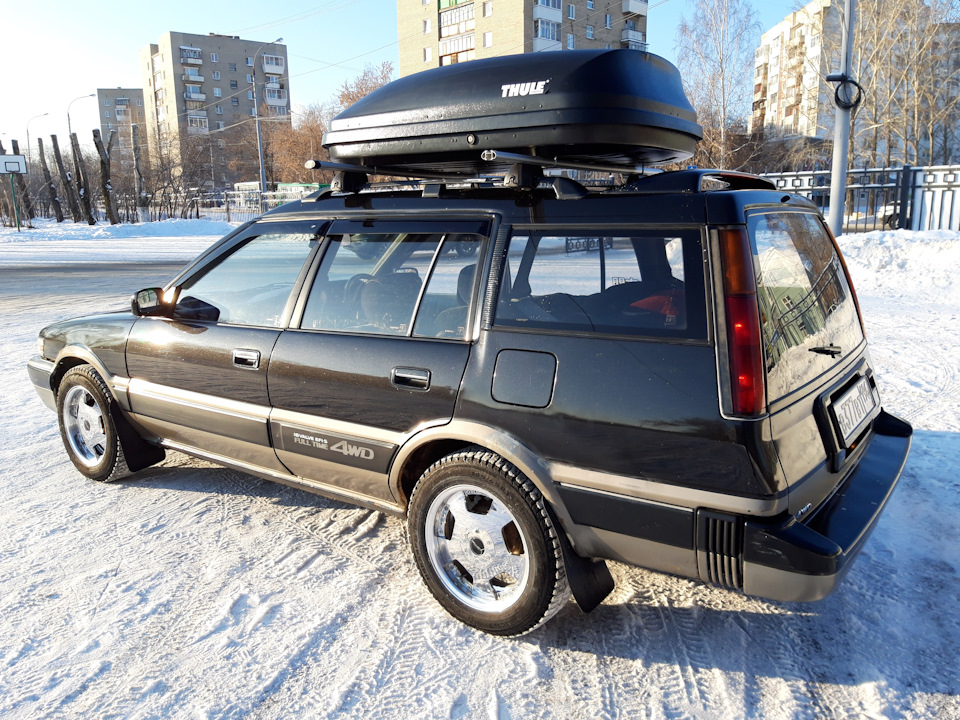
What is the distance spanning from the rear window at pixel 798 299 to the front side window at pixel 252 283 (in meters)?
2.13

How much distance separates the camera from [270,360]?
3.44 metres


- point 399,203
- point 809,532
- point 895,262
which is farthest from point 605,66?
point 895,262

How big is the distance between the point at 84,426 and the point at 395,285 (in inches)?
101

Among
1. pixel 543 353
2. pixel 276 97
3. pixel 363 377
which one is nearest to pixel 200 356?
pixel 363 377

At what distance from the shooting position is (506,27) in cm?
5719

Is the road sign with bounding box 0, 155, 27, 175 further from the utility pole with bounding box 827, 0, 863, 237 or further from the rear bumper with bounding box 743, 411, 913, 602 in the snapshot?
the rear bumper with bounding box 743, 411, 913, 602

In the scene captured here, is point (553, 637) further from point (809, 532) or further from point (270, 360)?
point (270, 360)

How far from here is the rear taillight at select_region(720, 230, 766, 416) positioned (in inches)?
88.4

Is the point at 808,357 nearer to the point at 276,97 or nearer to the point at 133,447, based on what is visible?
the point at 133,447

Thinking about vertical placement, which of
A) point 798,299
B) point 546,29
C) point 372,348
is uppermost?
point 546,29

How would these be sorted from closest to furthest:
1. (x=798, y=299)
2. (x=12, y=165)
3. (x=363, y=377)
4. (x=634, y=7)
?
1. (x=798, y=299)
2. (x=363, y=377)
3. (x=12, y=165)
4. (x=634, y=7)

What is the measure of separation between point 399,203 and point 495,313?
2.76 feet

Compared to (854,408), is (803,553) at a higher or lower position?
lower

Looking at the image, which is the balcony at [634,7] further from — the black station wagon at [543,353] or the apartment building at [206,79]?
the black station wagon at [543,353]
